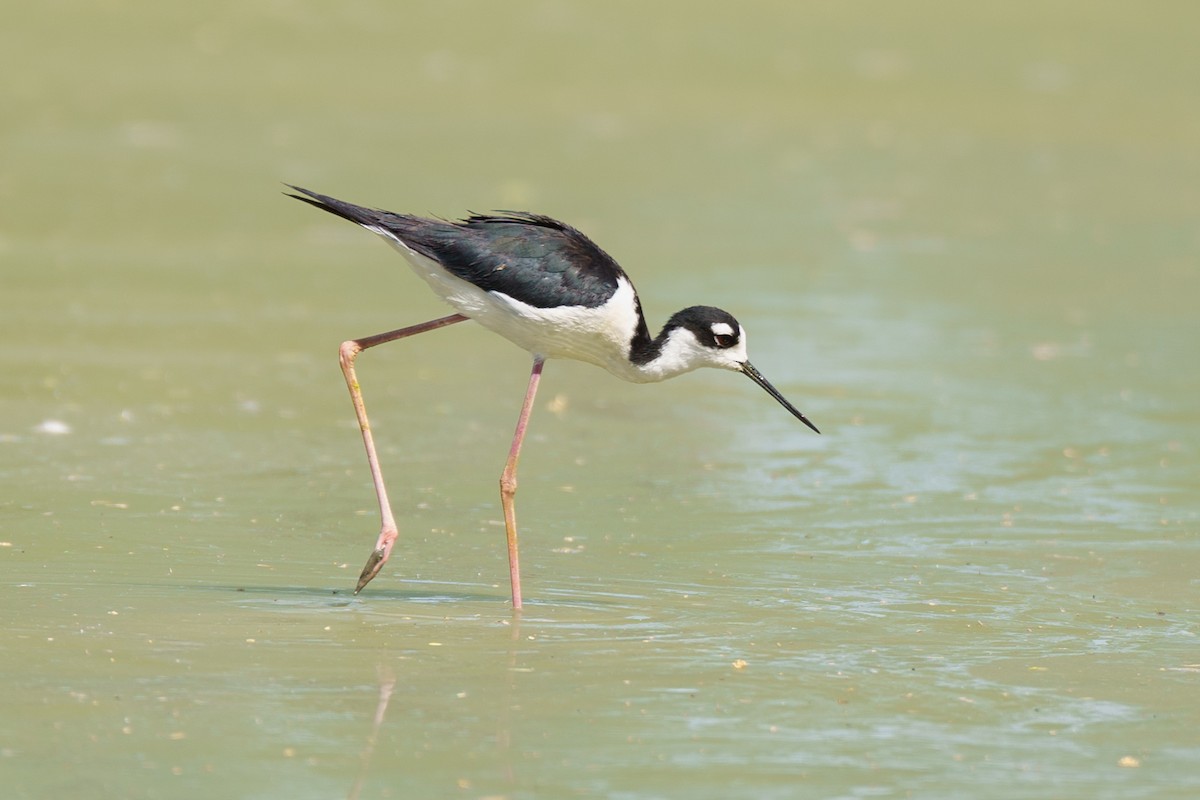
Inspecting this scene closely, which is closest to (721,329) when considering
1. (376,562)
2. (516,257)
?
(516,257)

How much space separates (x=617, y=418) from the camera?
33.5 ft

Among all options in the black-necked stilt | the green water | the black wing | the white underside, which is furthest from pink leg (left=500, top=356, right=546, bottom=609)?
the black wing

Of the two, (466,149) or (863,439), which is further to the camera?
(466,149)

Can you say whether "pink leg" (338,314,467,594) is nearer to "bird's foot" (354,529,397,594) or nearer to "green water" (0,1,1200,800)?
"bird's foot" (354,529,397,594)

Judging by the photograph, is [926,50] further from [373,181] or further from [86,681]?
[86,681]

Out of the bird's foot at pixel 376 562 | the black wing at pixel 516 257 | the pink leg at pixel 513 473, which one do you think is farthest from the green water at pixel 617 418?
the black wing at pixel 516 257

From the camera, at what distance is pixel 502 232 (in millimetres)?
7109

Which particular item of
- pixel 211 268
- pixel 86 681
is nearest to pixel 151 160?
pixel 211 268

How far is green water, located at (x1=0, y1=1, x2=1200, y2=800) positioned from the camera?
17.7ft

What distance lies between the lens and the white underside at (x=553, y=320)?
7035 millimetres

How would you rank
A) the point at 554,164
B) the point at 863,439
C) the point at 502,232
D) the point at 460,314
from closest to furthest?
the point at 502,232
the point at 460,314
the point at 863,439
the point at 554,164

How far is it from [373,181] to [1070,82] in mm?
9232

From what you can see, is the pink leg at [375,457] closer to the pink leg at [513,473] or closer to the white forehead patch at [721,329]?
the pink leg at [513,473]

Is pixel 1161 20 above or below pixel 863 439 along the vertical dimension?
above
